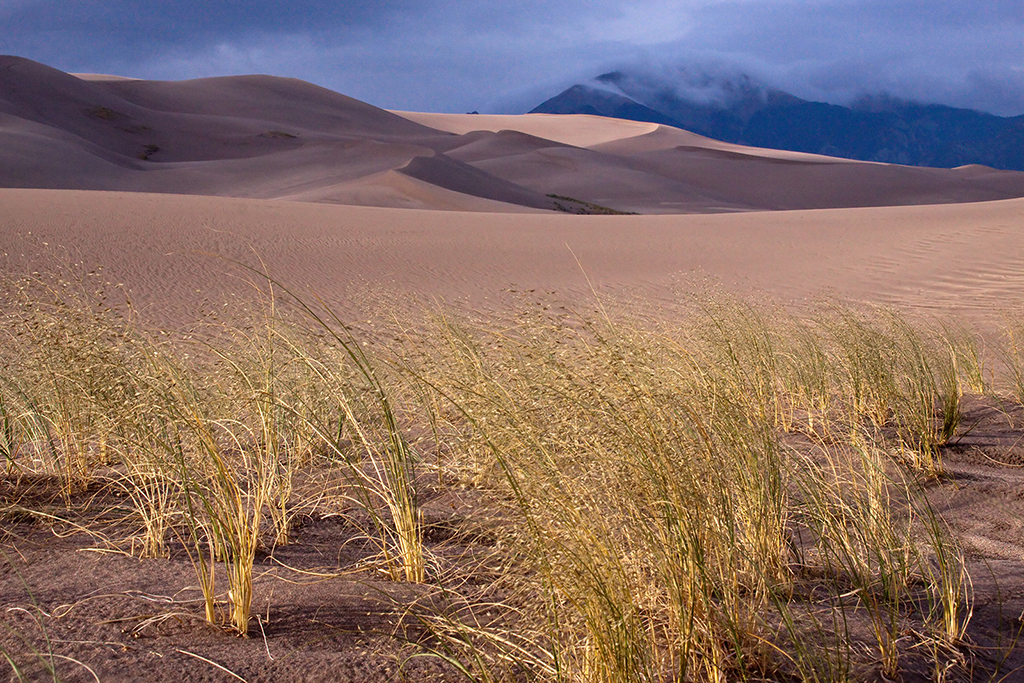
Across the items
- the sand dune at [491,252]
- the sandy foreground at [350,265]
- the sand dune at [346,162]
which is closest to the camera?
the sandy foreground at [350,265]

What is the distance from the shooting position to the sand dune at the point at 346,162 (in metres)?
32.4

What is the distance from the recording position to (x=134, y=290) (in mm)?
10258

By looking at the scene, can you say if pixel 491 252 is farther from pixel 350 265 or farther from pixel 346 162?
pixel 346 162

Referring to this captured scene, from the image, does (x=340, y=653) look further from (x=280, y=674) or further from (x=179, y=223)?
(x=179, y=223)

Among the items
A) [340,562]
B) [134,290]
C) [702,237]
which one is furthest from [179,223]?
[340,562]

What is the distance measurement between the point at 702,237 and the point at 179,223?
35.8 ft

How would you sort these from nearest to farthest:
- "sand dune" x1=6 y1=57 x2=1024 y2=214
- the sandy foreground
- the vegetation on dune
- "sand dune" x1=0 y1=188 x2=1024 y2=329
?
1. the vegetation on dune
2. the sandy foreground
3. "sand dune" x1=0 y1=188 x2=1024 y2=329
4. "sand dune" x1=6 y1=57 x2=1024 y2=214

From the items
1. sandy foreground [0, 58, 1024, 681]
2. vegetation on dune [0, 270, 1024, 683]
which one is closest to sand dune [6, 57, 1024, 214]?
sandy foreground [0, 58, 1024, 681]

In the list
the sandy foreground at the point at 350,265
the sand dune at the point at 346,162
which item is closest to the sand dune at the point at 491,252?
the sandy foreground at the point at 350,265

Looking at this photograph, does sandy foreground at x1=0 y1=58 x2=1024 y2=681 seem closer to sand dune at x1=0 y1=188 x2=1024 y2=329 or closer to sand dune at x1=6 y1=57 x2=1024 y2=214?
sand dune at x1=0 y1=188 x2=1024 y2=329

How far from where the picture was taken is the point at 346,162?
123 ft

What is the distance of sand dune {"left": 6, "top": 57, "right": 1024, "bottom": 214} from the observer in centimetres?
3244

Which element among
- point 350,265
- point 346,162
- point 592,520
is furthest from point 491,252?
point 346,162

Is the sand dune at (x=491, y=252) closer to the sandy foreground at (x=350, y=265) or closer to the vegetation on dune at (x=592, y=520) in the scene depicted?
the sandy foreground at (x=350, y=265)
